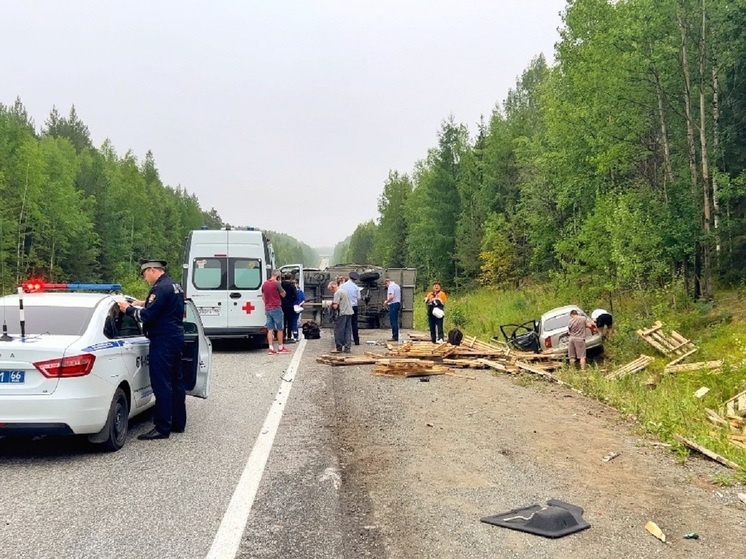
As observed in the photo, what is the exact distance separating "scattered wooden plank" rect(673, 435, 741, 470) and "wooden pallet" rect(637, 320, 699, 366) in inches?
390

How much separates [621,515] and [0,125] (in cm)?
5844

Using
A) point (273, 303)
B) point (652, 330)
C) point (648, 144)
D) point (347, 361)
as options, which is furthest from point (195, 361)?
point (648, 144)

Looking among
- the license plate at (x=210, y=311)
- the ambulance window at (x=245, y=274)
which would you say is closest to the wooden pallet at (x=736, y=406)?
the ambulance window at (x=245, y=274)

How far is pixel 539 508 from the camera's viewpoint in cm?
520

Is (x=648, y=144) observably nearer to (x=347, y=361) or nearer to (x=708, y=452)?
(x=347, y=361)

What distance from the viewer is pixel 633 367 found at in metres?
16.4

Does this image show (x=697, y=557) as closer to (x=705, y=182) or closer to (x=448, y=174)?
(x=705, y=182)

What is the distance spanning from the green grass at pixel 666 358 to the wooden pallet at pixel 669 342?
186mm

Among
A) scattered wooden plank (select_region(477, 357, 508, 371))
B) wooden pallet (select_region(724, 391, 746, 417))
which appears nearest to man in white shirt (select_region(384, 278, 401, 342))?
scattered wooden plank (select_region(477, 357, 508, 371))

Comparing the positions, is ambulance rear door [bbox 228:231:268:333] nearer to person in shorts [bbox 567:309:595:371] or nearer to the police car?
person in shorts [bbox 567:309:595:371]

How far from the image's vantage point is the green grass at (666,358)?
881cm

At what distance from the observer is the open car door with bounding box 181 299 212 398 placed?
8.07 meters

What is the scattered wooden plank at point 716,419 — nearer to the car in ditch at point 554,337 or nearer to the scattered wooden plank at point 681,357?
the scattered wooden plank at point 681,357

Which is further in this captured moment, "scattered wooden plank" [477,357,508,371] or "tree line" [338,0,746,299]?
"tree line" [338,0,746,299]
